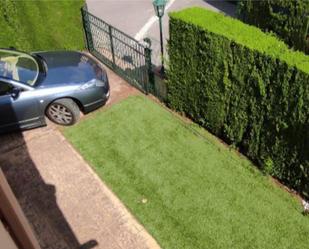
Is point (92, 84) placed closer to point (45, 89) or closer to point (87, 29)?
point (45, 89)

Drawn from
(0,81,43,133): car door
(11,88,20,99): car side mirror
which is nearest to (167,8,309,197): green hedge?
(0,81,43,133): car door

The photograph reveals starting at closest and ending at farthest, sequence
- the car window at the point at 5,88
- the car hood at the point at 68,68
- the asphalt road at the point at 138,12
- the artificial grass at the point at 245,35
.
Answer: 1. the artificial grass at the point at 245,35
2. the car window at the point at 5,88
3. the car hood at the point at 68,68
4. the asphalt road at the point at 138,12

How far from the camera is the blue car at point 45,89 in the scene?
8.09 m

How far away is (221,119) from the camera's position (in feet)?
26.7

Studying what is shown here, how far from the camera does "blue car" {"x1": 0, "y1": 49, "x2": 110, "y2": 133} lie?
809 cm

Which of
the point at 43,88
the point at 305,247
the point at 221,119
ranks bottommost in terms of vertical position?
the point at 305,247

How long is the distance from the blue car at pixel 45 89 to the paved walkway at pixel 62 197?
485 millimetres

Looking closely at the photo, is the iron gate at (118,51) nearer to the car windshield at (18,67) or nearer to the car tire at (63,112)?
the car tire at (63,112)

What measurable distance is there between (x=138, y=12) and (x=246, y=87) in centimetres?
1014

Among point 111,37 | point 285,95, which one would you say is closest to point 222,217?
point 285,95

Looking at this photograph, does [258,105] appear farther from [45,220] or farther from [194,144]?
[45,220]

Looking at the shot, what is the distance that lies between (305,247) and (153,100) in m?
4.95

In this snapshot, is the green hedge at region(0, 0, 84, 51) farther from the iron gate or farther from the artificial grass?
the artificial grass

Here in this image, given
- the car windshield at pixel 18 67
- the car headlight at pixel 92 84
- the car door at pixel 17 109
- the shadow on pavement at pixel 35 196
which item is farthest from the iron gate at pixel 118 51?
the shadow on pavement at pixel 35 196
